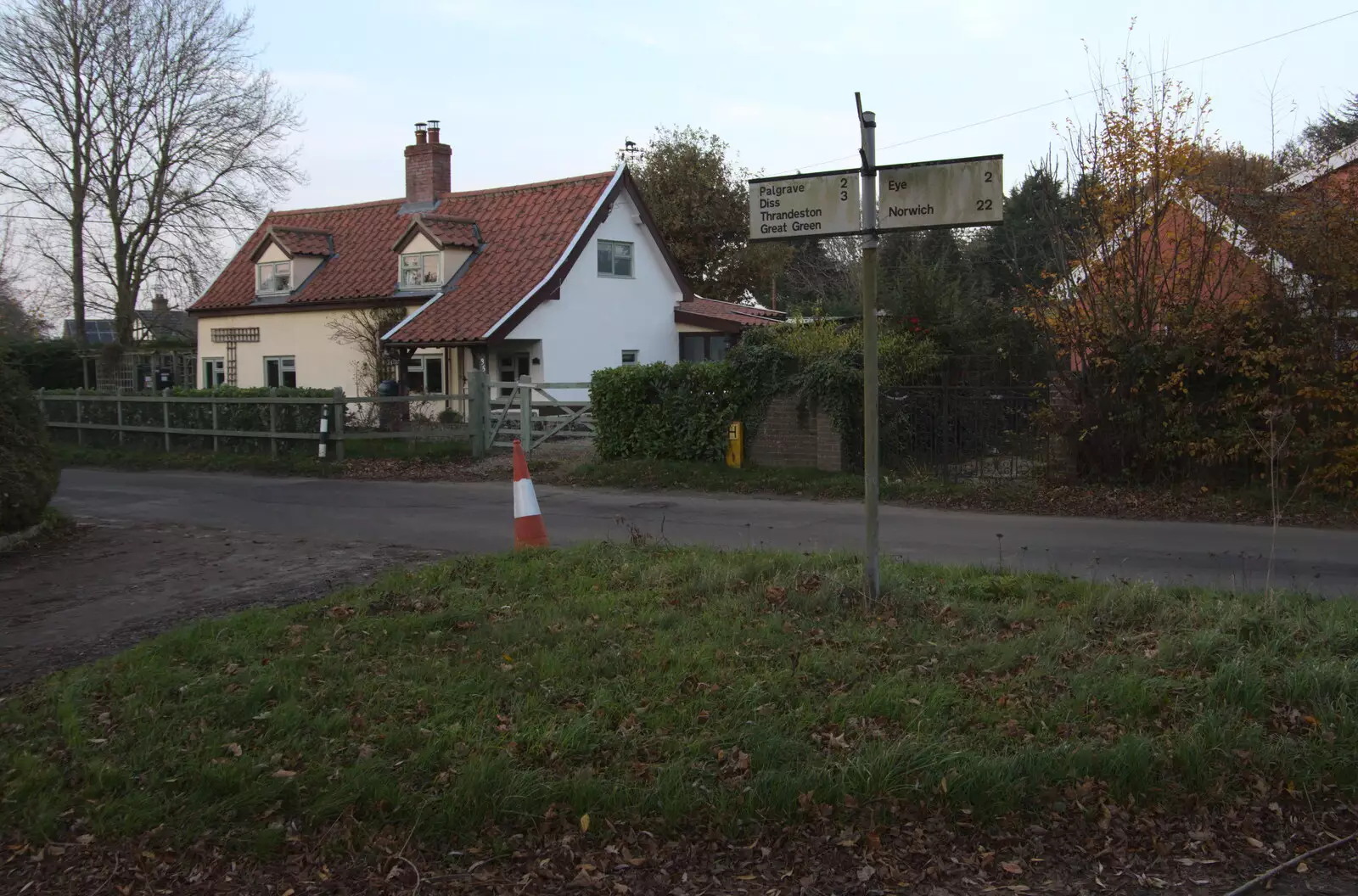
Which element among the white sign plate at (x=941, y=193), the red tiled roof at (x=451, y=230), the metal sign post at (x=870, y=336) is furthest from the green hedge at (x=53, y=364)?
the white sign plate at (x=941, y=193)

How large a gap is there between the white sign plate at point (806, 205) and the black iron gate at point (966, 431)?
27.6ft

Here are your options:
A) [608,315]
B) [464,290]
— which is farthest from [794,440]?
[464,290]

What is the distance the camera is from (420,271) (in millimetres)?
29422

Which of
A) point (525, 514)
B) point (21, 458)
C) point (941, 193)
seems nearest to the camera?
point (941, 193)

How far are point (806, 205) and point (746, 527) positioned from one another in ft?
19.2

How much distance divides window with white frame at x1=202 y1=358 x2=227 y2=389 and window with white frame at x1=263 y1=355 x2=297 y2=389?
80.5 inches

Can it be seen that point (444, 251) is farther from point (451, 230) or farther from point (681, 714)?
point (681, 714)

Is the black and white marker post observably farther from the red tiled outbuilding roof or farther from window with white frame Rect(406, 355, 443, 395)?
window with white frame Rect(406, 355, 443, 395)

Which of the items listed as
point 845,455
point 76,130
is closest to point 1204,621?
point 845,455

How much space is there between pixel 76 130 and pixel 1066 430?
1268 inches

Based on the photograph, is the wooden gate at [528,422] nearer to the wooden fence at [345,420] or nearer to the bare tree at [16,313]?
the wooden fence at [345,420]

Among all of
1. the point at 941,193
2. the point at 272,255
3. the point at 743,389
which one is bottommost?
the point at 743,389

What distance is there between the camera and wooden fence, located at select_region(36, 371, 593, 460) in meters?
20.4

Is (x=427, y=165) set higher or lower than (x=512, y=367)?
higher
